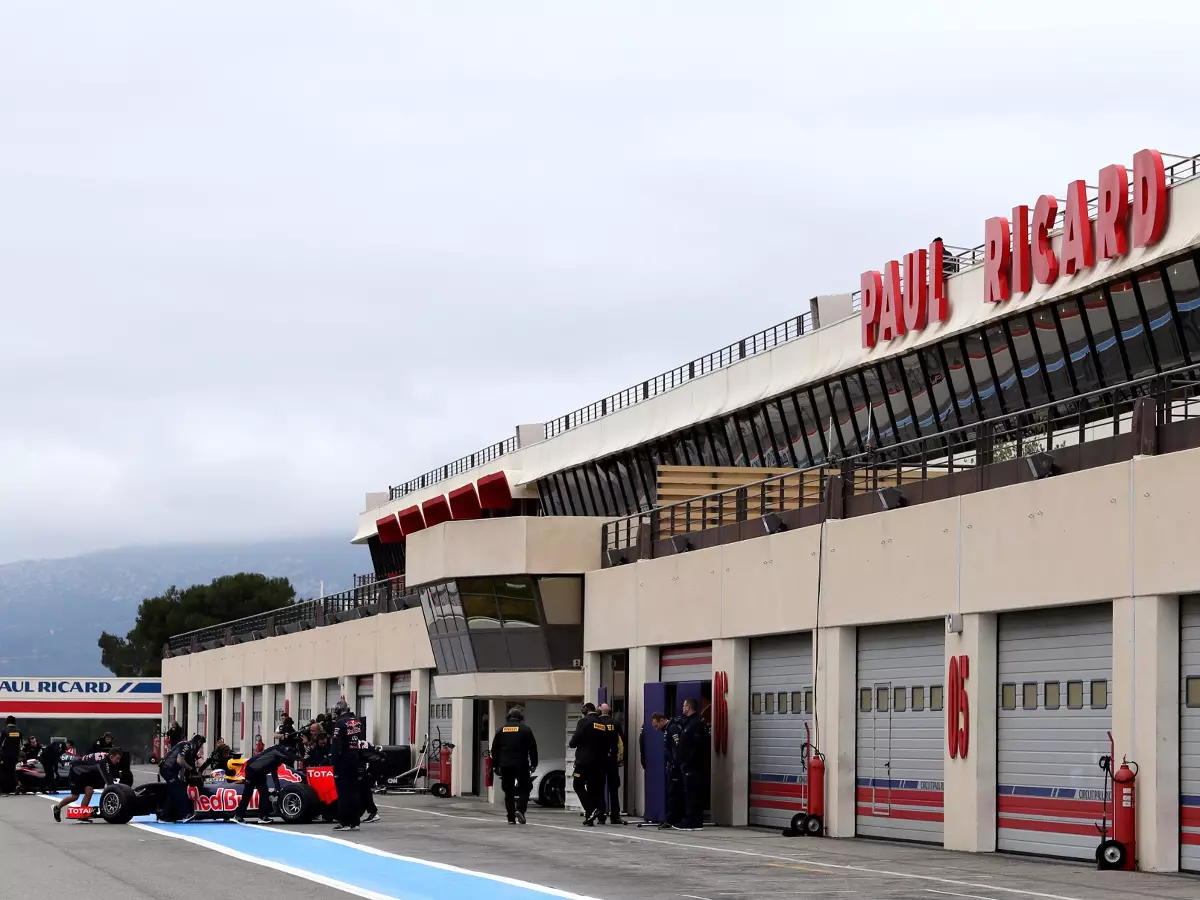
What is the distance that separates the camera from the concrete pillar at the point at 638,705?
31.3 metres

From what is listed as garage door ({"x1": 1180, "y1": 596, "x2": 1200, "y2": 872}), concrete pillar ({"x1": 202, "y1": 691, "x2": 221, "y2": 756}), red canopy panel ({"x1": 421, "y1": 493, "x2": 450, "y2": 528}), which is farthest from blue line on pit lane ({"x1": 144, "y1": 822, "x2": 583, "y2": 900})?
concrete pillar ({"x1": 202, "y1": 691, "x2": 221, "y2": 756})

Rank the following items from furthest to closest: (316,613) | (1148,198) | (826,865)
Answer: (316,613) → (1148,198) → (826,865)

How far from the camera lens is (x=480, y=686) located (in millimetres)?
35781

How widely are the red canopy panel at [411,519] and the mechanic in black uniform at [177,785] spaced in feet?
140

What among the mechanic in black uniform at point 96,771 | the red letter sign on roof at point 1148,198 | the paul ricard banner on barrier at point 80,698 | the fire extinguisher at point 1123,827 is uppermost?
the red letter sign on roof at point 1148,198

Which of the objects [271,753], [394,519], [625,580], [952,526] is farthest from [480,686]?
[394,519]

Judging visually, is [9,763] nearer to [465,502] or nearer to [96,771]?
[96,771]

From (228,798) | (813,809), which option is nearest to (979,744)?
(813,809)

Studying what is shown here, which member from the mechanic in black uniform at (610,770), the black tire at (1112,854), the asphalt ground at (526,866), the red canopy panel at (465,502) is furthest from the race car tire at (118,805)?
the red canopy panel at (465,502)

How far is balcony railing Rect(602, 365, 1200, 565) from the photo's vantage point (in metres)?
19.0

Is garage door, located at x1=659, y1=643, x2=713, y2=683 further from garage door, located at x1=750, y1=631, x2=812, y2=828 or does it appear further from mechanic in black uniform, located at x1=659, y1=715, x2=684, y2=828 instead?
mechanic in black uniform, located at x1=659, y1=715, x2=684, y2=828

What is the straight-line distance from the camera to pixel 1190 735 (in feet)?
A: 59.4

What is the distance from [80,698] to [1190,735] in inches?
3304

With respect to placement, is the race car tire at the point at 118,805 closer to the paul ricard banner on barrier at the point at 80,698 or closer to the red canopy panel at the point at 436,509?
the red canopy panel at the point at 436,509
